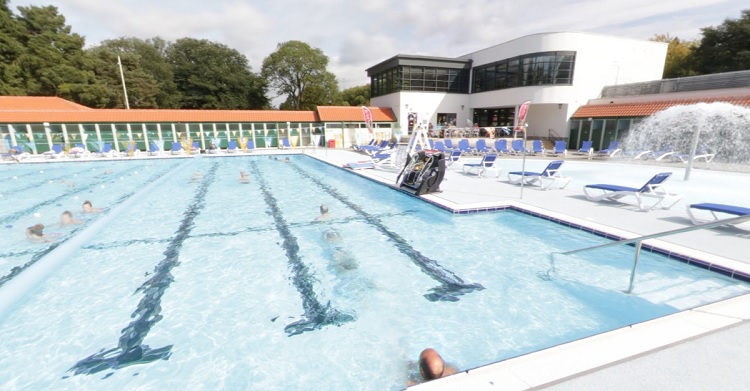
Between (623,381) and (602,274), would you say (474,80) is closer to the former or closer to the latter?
(602,274)

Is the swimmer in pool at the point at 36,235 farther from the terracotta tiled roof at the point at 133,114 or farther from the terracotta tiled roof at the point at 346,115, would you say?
the terracotta tiled roof at the point at 346,115

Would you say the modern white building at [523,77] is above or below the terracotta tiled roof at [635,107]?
above

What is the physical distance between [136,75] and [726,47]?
6172 centimetres

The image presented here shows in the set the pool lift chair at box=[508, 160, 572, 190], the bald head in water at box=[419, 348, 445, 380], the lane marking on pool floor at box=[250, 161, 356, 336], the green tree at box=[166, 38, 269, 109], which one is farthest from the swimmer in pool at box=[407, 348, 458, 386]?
the green tree at box=[166, 38, 269, 109]

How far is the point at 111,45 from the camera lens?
4803 centimetres

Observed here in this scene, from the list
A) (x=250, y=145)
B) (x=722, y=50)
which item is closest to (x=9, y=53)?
(x=250, y=145)

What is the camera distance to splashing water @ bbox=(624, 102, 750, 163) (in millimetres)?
14852

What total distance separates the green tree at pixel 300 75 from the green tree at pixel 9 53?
25099 mm

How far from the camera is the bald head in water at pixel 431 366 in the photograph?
252 centimetres

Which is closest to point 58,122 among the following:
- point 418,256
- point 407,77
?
point 407,77

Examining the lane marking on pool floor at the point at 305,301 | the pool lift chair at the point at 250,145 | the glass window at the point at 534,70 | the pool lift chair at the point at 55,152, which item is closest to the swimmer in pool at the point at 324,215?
the lane marking on pool floor at the point at 305,301

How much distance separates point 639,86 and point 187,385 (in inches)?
1100

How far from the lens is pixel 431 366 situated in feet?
8.36

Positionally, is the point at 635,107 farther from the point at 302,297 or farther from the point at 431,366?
the point at 431,366
